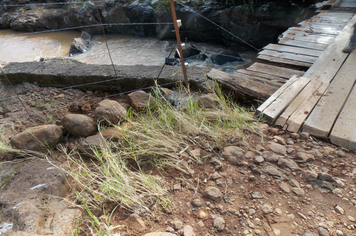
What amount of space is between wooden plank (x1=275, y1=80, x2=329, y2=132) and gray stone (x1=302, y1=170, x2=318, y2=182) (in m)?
0.54

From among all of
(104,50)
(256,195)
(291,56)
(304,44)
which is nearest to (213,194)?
(256,195)

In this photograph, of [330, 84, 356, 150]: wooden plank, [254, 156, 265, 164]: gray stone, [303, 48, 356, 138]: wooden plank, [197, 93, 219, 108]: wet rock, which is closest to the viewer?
[254, 156, 265, 164]: gray stone

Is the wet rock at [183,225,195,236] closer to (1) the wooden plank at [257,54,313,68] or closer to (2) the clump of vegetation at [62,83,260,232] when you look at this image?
(2) the clump of vegetation at [62,83,260,232]

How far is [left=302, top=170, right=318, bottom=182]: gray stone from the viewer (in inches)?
59.9

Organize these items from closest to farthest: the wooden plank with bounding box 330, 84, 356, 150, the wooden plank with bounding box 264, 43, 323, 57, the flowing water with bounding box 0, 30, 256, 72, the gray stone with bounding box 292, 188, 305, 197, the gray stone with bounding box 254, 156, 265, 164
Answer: the gray stone with bounding box 292, 188, 305, 197
the gray stone with bounding box 254, 156, 265, 164
the wooden plank with bounding box 330, 84, 356, 150
the wooden plank with bounding box 264, 43, 323, 57
the flowing water with bounding box 0, 30, 256, 72

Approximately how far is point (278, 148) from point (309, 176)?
0.33m

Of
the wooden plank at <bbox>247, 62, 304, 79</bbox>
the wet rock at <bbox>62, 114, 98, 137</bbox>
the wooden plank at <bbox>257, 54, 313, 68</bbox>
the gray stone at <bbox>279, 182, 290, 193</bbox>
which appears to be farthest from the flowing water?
the gray stone at <bbox>279, 182, 290, 193</bbox>

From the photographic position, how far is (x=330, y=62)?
3084mm

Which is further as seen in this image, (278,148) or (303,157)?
(278,148)

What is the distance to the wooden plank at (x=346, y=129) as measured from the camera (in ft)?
5.87

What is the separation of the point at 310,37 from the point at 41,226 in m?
4.88

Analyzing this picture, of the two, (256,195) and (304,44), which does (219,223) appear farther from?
(304,44)

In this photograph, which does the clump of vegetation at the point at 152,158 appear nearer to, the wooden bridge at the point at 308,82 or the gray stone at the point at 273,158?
the gray stone at the point at 273,158

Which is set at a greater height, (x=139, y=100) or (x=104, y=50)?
(x=139, y=100)
